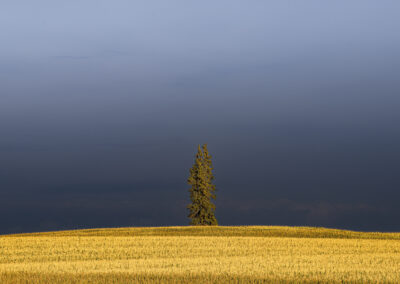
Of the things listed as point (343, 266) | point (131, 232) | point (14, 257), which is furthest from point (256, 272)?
point (131, 232)

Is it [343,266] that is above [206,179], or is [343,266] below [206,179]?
below

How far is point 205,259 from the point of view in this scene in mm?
28641

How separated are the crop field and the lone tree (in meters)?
11.3

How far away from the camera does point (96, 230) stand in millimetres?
56750

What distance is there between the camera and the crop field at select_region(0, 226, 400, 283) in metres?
21.2

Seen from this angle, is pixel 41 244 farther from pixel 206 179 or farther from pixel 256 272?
pixel 206 179

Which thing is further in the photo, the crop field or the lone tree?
the lone tree

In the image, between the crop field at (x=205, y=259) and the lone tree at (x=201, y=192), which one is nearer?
the crop field at (x=205, y=259)

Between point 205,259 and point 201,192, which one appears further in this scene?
point 201,192

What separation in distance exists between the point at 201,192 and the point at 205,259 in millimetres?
36797

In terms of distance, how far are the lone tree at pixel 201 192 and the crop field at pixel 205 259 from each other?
37.0ft

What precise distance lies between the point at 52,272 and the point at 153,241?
16580 mm

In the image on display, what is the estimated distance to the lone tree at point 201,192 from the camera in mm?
64438

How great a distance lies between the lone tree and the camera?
6444 cm
